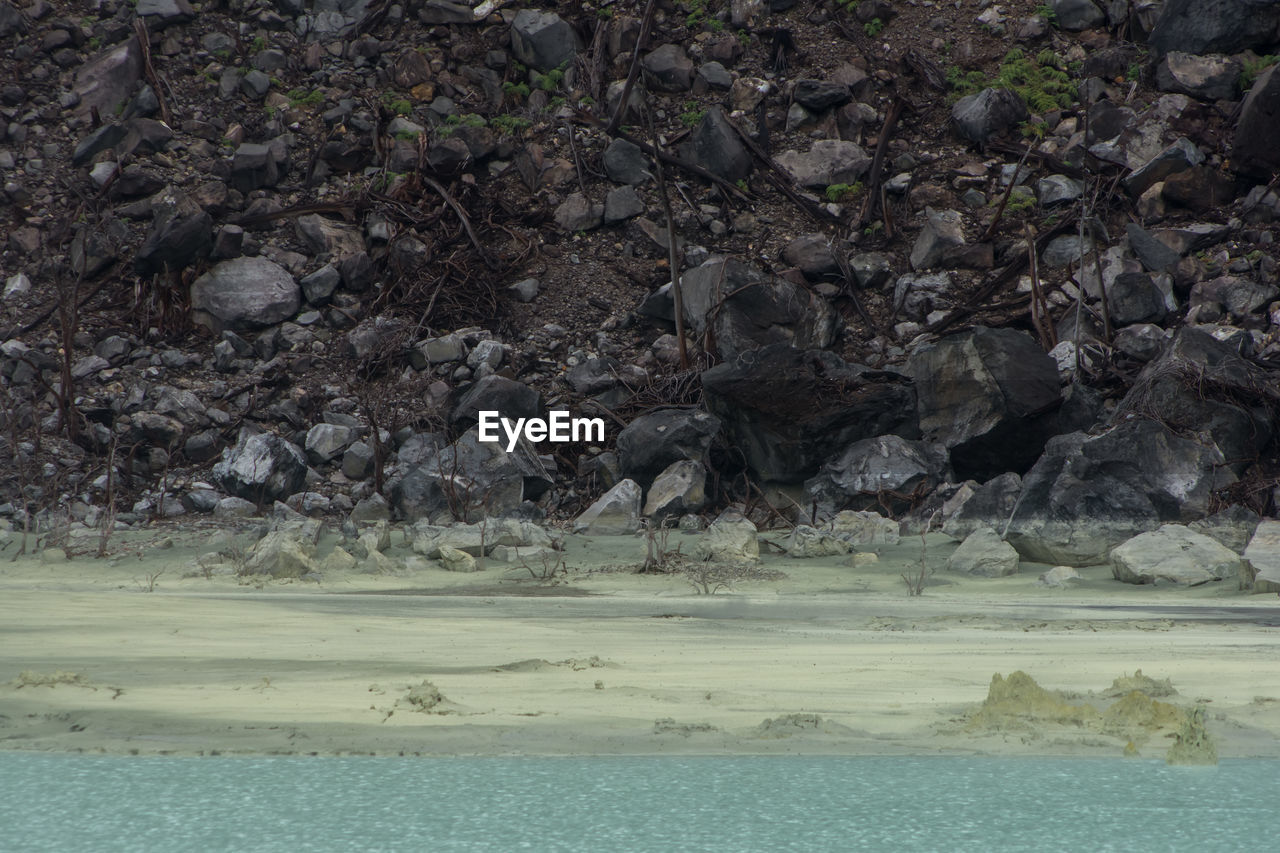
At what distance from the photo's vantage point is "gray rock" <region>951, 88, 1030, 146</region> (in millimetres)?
10820

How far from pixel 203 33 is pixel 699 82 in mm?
5323

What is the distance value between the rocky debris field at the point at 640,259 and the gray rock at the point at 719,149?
0.03m

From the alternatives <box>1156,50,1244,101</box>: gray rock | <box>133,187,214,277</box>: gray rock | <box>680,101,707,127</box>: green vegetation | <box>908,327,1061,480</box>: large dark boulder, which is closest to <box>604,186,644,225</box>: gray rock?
<box>680,101,707,127</box>: green vegetation

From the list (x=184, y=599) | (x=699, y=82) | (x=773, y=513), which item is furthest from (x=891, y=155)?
(x=184, y=599)

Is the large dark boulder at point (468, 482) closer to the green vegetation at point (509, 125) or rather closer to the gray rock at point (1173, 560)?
the gray rock at point (1173, 560)

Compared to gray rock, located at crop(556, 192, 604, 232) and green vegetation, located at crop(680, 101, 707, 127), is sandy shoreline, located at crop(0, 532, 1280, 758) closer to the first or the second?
gray rock, located at crop(556, 192, 604, 232)

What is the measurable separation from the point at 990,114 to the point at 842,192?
5.31 feet

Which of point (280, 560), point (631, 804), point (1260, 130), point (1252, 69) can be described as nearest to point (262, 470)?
point (280, 560)

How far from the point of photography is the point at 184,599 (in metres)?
3.90

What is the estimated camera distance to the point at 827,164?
35.9 ft

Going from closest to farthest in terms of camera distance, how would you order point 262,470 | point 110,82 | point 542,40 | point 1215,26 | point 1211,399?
point 1211,399, point 262,470, point 1215,26, point 110,82, point 542,40

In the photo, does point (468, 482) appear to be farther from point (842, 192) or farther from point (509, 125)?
point (842, 192)

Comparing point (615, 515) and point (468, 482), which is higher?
point (468, 482)

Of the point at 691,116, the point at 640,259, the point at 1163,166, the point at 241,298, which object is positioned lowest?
the point at 241,298
